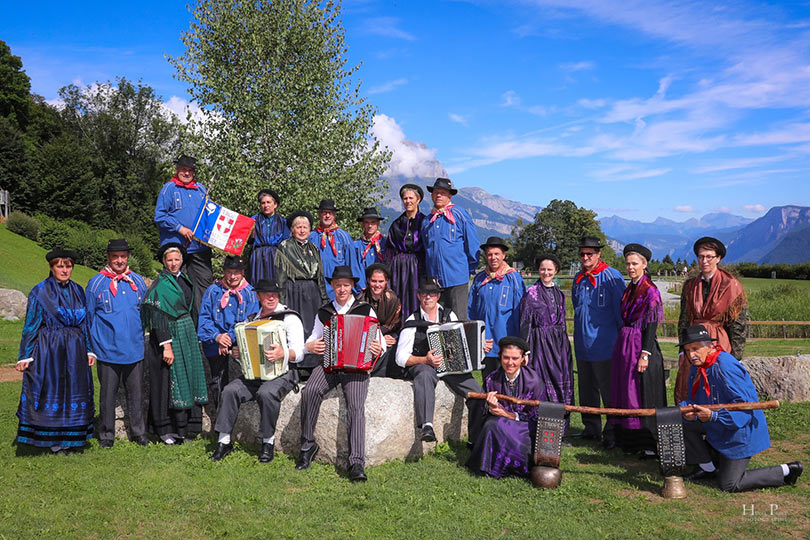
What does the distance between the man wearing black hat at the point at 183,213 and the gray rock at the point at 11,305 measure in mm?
14047

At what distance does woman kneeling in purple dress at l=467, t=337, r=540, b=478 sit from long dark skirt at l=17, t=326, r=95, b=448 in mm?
4639

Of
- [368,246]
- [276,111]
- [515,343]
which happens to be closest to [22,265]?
[276,111]

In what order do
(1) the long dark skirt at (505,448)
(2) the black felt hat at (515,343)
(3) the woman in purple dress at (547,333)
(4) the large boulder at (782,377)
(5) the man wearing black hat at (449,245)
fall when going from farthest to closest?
(4) the large boulder at (782,377), (5) the man wearing black hat at (449,245), (3) the woman in purple dress at (547,333), (2) the black felt hat at (515,343), (1) the long dark skirt at (505,448)

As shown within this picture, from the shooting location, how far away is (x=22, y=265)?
26938 mm

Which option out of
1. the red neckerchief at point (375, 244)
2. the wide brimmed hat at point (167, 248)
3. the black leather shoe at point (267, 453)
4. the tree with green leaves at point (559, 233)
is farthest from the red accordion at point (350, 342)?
the tree with green leaves at point (559, 233)

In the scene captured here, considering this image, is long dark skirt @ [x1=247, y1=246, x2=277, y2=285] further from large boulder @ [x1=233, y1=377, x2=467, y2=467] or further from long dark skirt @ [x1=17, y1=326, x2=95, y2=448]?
long dark skirt @ [x1=17, y1=326, x2=95, y2=448]

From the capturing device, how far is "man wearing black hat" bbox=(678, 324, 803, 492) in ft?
18.7

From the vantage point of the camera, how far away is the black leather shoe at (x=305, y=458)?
6375 millimetres

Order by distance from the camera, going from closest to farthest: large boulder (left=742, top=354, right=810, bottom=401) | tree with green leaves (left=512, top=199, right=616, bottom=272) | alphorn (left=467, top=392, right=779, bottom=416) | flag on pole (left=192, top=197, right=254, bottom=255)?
alphorn (left=467, top=392, right=779, bottom=416) → flag on pole (left=192, top=197, right=254, bottom=255) → large boulder (left=742, top=354, right=810, bottom=401) → tree with green leaves (left=512, top=199, right=616, bottom=272)

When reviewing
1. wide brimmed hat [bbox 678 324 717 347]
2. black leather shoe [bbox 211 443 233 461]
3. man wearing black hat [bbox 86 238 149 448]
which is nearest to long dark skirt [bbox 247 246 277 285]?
man wearing black hat [bbox 86 238 149 448]

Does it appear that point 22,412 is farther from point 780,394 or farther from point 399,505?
point 780,394

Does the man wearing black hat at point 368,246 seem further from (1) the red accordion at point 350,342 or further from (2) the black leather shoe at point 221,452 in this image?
(2) the black leather shoe at point 221,452

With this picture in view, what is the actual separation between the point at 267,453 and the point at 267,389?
703mm

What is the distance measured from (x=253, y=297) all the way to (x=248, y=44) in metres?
13.9
